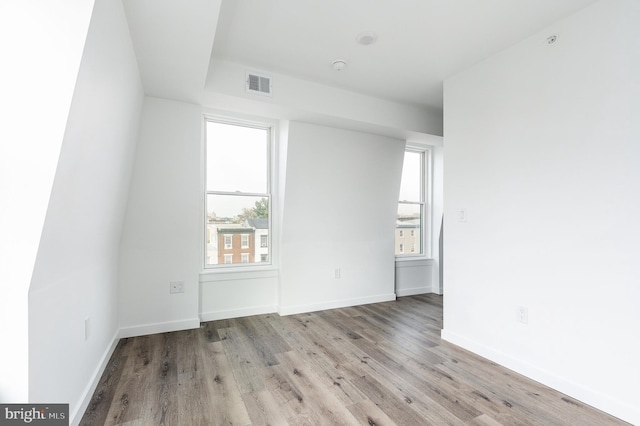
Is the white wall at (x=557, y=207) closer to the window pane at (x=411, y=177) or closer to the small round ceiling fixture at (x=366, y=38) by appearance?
the small round ceiling fixture at (x=366, y=38)

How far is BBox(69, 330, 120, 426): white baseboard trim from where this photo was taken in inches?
66.8

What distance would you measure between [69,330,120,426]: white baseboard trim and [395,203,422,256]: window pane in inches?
144

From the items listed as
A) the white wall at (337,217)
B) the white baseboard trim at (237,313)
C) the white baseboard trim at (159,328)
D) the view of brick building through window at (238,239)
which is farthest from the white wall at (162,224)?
the white wall at (337,217)

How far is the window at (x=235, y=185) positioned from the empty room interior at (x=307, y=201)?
2 cm

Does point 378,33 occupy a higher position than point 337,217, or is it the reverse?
point 378,33

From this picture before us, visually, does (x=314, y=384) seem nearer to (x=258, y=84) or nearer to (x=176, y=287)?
(x=176, y=287)

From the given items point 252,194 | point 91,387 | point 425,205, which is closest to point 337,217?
point 252,194

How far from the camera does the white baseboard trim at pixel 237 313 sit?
3.42 meters

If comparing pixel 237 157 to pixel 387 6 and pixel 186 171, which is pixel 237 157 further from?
pixel 387 6

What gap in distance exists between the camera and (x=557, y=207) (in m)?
2.18

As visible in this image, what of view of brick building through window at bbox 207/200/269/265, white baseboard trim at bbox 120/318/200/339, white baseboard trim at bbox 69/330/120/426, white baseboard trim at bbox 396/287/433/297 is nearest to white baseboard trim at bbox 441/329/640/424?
white baseboard trim at bbox 396/287/433/297

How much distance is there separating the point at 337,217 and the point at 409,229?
59.1 inches

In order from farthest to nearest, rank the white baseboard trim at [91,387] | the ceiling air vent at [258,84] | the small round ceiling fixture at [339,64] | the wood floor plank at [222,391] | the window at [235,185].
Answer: the window at [235,185] < the ceiling air vent at [258,84] < the small round ceiling fixture at [339,64] < the wood floor plank at [222,391] < the white baseboard trim at [91,387]

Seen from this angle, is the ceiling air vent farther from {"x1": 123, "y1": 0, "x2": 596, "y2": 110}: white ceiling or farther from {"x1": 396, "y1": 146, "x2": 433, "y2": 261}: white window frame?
{"x1": 396, "y1": 146, "x2": 433, "y2": 261}: white window frame
